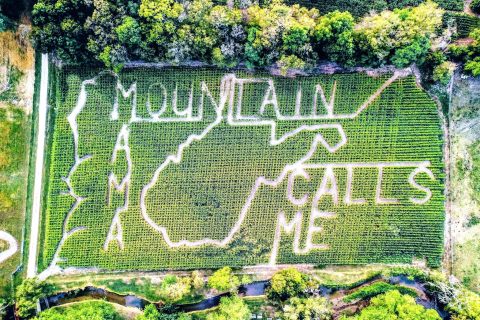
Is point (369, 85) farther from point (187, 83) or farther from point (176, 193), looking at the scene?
point (176, 193)

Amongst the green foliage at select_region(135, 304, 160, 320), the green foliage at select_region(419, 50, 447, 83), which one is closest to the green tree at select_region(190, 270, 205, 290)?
the green foliage at select_region(135, 304, 160, 320)

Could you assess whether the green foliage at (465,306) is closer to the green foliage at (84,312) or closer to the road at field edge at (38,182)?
the green foliage at (84,312)

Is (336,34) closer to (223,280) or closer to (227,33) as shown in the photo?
(227,33)

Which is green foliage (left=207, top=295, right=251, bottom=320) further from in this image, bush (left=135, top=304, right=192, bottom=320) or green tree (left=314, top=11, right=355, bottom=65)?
green tree (left=314, top=11, right=355, bottom=65)

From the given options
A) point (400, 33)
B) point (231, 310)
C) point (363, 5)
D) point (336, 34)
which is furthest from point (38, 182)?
point (400, 33)

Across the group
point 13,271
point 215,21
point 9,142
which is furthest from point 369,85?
point 13,271
